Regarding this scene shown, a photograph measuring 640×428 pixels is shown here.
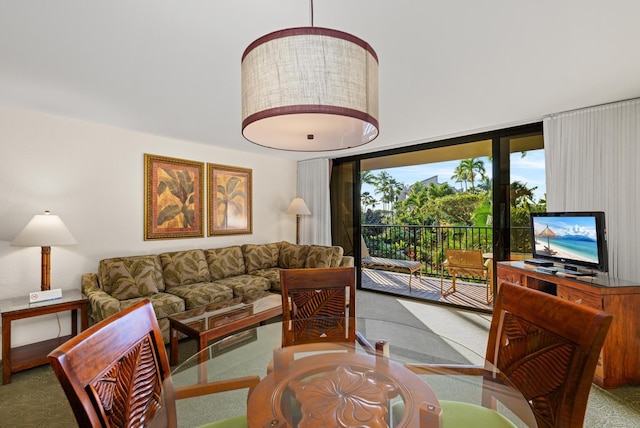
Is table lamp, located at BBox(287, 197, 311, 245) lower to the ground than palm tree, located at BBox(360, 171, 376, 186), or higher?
lower

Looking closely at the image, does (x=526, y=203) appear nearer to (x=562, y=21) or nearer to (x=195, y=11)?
(x=562, y=21)

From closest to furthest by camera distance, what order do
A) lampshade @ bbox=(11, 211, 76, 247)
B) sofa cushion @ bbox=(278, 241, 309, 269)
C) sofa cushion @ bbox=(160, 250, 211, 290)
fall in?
lampshade @ bbox=(11, 211, 76, 247)
sofa cushion @ bbox=(160, 250, 211, 290)
sofa cushion @ bbox=(278, 241, 309, 269)

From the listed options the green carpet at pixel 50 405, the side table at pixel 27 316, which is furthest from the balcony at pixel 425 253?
the side table at pixel 27 316

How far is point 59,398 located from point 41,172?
215 centimetres

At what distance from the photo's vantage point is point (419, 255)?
5.51 meters

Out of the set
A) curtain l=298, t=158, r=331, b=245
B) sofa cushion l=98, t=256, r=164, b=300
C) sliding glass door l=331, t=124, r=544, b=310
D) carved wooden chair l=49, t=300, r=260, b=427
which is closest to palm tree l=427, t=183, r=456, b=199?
sliding glass door l=331, t=124, r=544, b=310

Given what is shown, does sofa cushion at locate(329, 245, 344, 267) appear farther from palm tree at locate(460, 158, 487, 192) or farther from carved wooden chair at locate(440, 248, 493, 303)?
palm tree at locate(460, 158, 487, 192)

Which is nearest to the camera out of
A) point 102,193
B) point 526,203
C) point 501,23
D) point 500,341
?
point 500,341

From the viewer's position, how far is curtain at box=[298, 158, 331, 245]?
5.27 metres

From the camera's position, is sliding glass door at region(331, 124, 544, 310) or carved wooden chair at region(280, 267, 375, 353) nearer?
carved wooden chair at region(280, 267, 375, 353)

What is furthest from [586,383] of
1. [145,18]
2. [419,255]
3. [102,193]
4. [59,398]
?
[419,255]

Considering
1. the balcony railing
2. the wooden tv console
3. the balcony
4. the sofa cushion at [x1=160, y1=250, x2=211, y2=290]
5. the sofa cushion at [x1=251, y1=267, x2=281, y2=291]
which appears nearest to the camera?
the wooden tv console

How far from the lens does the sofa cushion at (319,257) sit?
4.28 meters

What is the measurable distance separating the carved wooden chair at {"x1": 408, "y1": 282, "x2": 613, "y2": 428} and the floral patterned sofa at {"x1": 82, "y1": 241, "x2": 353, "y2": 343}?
8.48 ft
